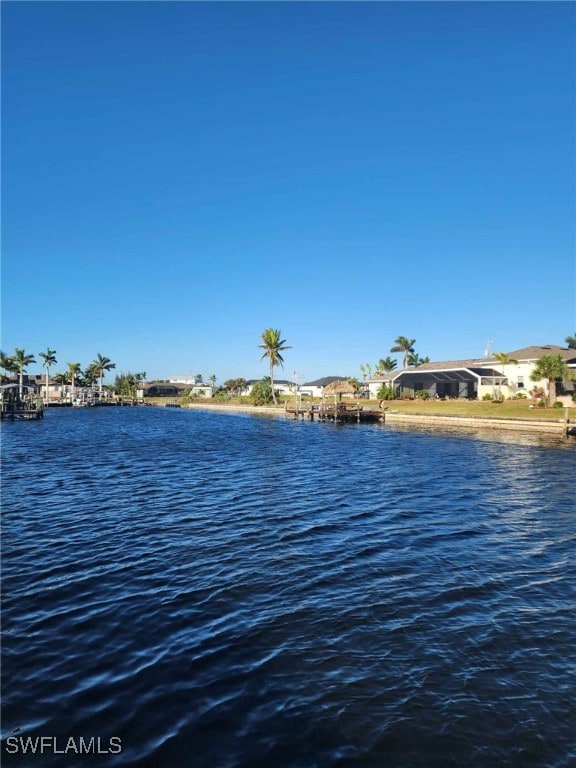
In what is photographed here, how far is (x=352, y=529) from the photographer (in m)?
16.6

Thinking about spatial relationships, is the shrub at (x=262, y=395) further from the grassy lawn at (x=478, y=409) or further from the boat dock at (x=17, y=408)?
the boat dock at (x=17, y=408)

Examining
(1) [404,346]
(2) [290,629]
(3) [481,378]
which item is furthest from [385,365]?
(2) [290,629]

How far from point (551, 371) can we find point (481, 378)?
15.3 meters

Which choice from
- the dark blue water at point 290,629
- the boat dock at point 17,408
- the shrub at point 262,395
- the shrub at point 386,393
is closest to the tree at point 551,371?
the shrub at point 386,393

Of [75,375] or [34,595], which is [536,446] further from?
[75,375]

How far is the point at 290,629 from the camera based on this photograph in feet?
31.5

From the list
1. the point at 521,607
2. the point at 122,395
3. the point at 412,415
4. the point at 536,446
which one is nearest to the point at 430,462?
the point at 536,446

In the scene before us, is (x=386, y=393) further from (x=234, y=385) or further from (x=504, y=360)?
(x=234, y=385)

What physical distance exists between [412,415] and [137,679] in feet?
207

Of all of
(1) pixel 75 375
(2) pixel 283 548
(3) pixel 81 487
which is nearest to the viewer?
(2) pixel 283 548

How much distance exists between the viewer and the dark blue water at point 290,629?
6.64m

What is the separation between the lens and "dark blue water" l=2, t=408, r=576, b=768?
21.8ft

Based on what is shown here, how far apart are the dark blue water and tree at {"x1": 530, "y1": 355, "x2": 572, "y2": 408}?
138ft

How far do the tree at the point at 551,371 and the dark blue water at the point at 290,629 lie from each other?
138 feet
